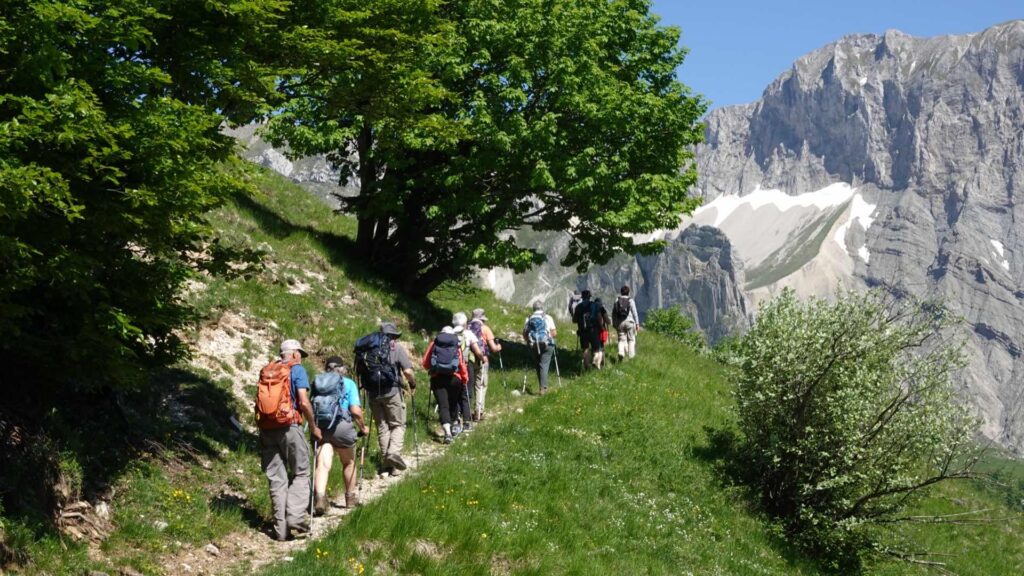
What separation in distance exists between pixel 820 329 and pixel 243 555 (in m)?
13.8

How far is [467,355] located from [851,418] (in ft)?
27.9

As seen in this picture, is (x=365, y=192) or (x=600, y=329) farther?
(x=365, y=192)

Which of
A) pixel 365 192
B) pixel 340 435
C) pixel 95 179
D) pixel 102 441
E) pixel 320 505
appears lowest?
pixel 320 505

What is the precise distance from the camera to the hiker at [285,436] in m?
12.0

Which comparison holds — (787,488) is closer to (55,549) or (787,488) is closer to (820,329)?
(820,329)

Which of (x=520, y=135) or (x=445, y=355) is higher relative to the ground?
(x=520, y=135)

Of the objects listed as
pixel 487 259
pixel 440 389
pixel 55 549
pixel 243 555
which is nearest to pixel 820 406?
pixel 440 389

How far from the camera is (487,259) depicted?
26.3 metres

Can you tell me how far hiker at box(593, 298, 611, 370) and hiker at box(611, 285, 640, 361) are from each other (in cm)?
141

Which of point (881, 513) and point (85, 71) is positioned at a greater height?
point (85, 71)

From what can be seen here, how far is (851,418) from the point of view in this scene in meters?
18.7

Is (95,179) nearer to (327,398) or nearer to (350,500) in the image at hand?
(327,398)

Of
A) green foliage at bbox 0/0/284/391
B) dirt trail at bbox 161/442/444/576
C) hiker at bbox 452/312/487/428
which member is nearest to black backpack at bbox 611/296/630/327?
hiker at bbox 452/312/487/428

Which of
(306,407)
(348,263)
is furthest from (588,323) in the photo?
(306,407)
